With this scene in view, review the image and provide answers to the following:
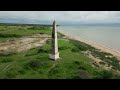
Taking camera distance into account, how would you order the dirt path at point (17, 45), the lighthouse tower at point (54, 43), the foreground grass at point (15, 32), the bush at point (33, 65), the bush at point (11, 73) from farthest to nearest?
the foreground grass at point (15, 32) → the dirt path at point (17, 45) → the lighthouse tower at point (54, 43) → the bush at point (33, 65) → the bush at point (11, 73)

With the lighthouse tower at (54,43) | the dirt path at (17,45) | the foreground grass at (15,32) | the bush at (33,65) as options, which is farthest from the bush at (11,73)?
the foreground grass at (15,32)

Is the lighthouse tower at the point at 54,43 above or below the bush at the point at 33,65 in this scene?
above

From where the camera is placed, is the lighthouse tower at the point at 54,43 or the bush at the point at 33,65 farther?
the lighthouse tower at the point at 54,43

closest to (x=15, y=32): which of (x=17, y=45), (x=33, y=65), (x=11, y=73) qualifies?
(x=17, y=45)

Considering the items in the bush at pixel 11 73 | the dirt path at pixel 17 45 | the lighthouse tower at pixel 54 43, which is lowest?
the dirt path at pixel 17 45

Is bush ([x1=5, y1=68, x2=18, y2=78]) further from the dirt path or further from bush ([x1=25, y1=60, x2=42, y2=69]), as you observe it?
the dirt path

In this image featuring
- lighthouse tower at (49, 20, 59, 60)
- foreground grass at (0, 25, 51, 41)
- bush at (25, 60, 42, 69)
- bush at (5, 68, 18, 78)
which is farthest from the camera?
foreground grass at (0, 25, 51, 41)

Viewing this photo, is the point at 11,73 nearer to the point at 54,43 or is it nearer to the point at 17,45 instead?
the point at 54,43

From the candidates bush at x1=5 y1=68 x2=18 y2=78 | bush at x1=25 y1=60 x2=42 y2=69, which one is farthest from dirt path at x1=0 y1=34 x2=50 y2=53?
bush at x1=5 y1=68 x2=18 y2=78

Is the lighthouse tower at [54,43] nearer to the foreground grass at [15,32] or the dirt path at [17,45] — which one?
the dirt path at [17,45]
